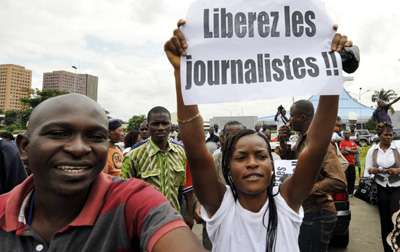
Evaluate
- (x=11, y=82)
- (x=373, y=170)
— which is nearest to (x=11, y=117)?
(x=11, y=82)

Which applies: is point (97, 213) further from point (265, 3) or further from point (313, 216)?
point (313, 216)

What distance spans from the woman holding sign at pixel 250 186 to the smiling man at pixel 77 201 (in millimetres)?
557

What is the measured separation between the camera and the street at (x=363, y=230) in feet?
14.9

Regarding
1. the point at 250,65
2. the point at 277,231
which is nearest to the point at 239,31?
the point at 250,65

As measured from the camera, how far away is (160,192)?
1601 millimetres

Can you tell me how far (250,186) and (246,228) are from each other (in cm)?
26

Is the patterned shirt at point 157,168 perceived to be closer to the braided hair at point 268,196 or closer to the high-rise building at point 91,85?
the braided hair at point 268,196

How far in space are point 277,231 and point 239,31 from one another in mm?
1239

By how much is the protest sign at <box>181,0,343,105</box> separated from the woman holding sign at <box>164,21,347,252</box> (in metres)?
0.09

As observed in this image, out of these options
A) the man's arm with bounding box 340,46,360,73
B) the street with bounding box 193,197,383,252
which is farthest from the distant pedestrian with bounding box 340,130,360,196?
the man's arm with bounding box 340,46,360,73

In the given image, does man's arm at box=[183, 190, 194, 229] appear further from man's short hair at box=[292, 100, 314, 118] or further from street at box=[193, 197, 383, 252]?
man's short hair at box=[292, 100, 314, 118]

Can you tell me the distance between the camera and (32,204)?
Result: 1.31m

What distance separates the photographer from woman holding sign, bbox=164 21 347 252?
171 cm

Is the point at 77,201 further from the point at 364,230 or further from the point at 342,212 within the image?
the point at 364,230
